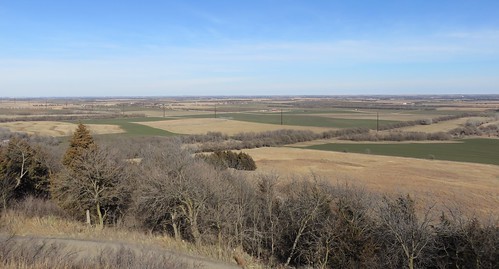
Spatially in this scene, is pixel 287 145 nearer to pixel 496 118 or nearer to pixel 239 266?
pixel 239 266

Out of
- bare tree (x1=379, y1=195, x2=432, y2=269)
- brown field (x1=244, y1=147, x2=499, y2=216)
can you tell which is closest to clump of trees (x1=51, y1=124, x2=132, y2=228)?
bare tree (x1=379, y1=195, x2=432, y2=269)

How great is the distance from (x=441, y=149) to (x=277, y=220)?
60005 millimetres

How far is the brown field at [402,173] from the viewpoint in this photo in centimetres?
3888

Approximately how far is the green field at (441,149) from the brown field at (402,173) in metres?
4.82

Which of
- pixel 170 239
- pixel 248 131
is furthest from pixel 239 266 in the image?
pixel 248 131

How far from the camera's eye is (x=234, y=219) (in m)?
23.8

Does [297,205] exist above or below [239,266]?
above

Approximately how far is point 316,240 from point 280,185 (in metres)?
18.1

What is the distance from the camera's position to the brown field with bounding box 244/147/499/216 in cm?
3888

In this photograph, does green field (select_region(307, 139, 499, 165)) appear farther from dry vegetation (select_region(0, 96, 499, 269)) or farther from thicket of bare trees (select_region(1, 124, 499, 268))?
thicket of bare trees (select_region(1, 124, 499, 268))

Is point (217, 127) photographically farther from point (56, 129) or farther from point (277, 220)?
point (277, 220)

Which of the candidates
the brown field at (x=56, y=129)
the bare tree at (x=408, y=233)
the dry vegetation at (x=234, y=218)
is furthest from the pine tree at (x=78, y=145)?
the brown field at (x=56, y=129)

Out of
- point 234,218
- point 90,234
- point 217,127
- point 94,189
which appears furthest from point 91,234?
point 217,127

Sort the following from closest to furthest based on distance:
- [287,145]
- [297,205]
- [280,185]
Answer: [297,205] < [280,185] < [287,145]
